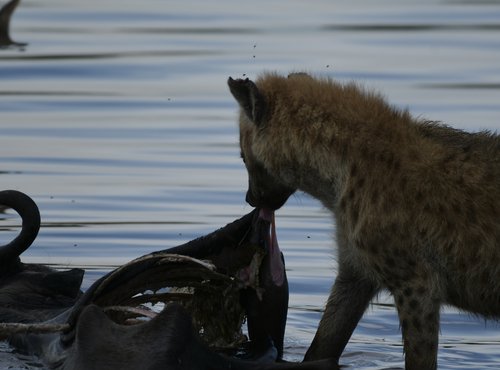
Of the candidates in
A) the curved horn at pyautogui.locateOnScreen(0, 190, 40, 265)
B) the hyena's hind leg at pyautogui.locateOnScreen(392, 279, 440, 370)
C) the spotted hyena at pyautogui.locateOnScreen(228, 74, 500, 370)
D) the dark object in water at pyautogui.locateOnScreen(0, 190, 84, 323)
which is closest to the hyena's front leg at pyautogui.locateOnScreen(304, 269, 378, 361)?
the spotted hyena at pyautogui.locateOnScreen(228, 74, 500, 370)

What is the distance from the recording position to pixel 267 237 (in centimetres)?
677

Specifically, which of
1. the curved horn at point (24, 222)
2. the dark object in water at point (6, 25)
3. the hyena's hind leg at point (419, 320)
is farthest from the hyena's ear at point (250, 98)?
the dark object in water at point (6, 25)

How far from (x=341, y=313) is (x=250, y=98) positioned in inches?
39.7

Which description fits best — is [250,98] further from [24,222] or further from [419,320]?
[24,222]

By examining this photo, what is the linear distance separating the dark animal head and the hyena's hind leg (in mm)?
763

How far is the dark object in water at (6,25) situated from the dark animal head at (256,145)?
8707mm

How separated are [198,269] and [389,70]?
7.70 m

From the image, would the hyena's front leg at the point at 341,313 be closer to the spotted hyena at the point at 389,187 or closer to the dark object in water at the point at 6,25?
the spotted hyena at the point at 389,187

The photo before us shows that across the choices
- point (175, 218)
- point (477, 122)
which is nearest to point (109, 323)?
point (175, 218)

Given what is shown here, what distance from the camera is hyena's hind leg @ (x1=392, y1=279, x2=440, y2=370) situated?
6336 mm

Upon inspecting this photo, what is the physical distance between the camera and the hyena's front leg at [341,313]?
691 cm

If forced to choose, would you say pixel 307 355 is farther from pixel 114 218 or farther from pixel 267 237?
pixel 114 218

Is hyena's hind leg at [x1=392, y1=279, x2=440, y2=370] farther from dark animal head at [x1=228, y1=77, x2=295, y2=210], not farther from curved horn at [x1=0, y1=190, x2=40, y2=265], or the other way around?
curved horn at [x1=0, y1=190, x2=40, y2=265]

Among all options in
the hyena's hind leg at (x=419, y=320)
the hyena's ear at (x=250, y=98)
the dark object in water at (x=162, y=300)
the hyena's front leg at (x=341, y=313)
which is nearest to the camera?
the dark object in water at (x=162, y=300)
